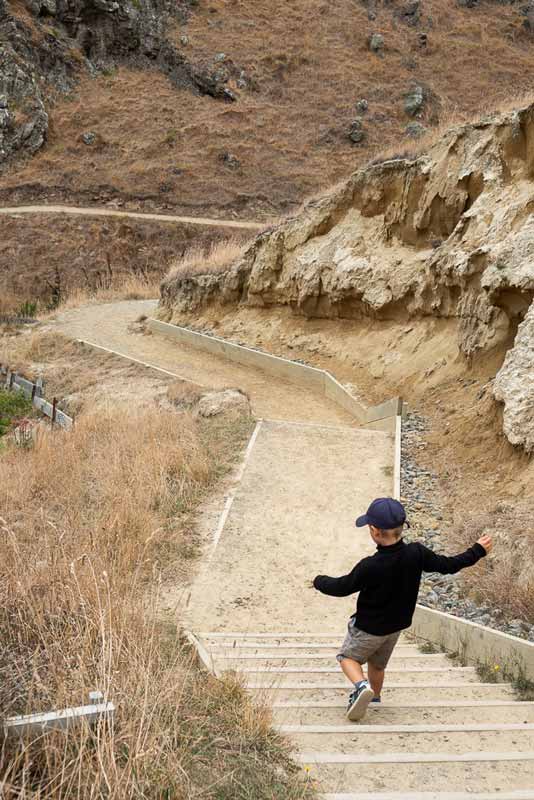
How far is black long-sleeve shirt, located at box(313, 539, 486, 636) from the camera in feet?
14.3

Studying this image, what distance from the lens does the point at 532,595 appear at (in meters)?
5.92

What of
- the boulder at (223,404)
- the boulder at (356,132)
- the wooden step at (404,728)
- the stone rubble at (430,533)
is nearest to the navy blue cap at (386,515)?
the wooden step at (404,728)

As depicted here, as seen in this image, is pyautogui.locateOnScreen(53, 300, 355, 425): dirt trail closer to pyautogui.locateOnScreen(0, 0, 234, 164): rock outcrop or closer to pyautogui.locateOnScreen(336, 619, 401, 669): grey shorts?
pyautogui.locateOnScreen(336, 619, 401, 669): grey shorts

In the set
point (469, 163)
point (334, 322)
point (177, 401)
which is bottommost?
point (177, 401)

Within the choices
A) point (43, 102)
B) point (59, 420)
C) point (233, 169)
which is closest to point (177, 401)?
point (59, 420)

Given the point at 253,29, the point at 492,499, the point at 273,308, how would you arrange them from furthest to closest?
the point at 253,29 < the point at 273,308 < the point at 492,499

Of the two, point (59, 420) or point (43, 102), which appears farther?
point (43, 102)

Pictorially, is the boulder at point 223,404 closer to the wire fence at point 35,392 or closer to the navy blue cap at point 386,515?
the wire fence at point 35,392

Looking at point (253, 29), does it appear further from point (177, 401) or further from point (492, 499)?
point (492, 499)

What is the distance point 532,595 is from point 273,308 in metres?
14.4

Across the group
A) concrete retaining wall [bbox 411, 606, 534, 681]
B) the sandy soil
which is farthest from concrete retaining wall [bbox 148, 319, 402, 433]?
concrete retaining wall [bbox 411, 606, 534, 681]

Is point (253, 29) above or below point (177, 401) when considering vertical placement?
above

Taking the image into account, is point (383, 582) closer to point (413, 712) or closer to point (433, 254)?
point (413, 712)

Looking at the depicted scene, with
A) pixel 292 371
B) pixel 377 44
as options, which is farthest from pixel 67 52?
pixel 292 371
